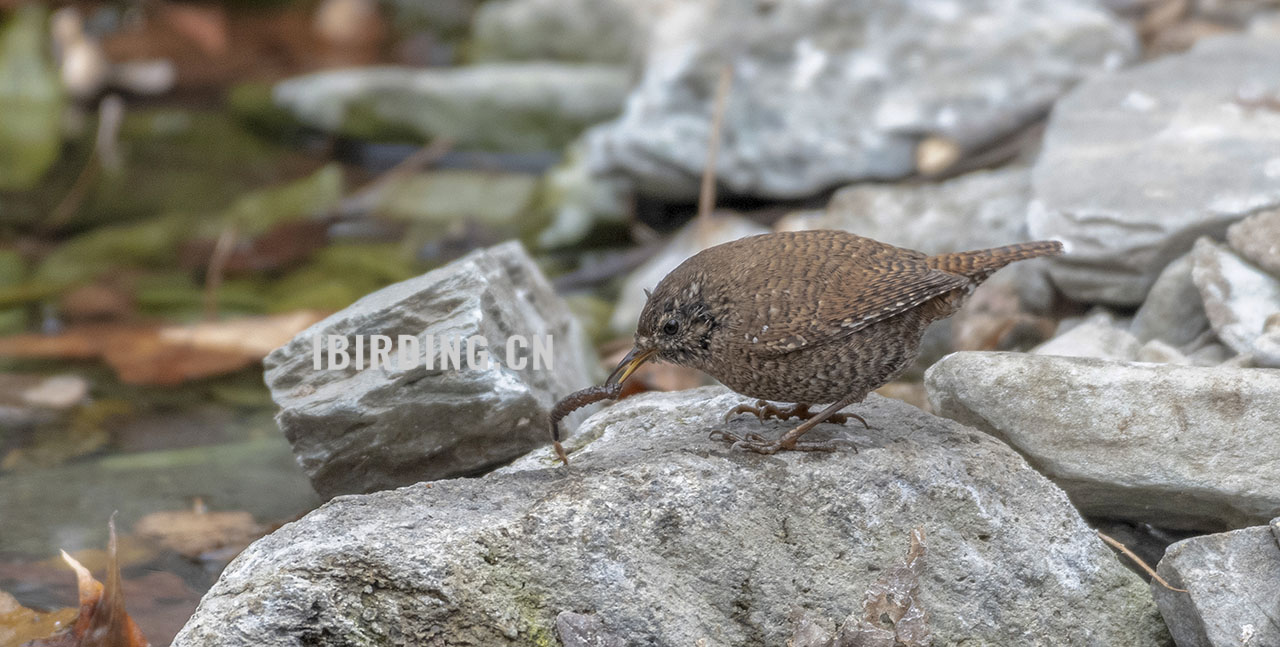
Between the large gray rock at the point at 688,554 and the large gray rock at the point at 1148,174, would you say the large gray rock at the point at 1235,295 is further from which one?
the large gray rock at the point at 688,554

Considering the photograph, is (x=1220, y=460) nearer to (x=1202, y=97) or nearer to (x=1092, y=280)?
(x=1092, y=280)

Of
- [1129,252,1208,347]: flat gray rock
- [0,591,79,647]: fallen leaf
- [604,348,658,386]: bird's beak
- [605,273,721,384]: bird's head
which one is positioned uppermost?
[605,273,721,384]: bird's head

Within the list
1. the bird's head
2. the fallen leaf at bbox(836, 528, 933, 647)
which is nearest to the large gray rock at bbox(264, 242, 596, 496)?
the bird's head

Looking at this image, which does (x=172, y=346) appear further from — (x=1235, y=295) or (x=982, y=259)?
(x=1235, y=295)

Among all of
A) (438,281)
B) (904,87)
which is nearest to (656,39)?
(904,87)

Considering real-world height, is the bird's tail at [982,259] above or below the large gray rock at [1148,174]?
above

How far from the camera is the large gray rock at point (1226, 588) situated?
2828 mm

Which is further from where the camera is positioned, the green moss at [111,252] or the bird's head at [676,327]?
the green moss at [111,252]

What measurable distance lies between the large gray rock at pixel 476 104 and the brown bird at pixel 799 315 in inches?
215

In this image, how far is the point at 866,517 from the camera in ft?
10.2

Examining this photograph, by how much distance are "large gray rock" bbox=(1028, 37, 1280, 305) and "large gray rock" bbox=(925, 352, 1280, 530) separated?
1.23m

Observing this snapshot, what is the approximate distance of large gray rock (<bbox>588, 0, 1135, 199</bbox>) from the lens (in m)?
6.41

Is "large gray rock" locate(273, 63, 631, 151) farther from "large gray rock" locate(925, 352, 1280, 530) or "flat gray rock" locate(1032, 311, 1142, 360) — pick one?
"large gray rock" locate(925, 352, 1280, 530)

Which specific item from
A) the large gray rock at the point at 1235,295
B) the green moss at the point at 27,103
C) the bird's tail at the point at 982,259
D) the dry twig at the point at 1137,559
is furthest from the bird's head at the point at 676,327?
the green moss at the point at 27,103
